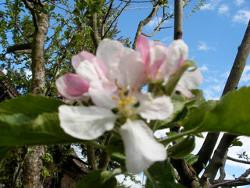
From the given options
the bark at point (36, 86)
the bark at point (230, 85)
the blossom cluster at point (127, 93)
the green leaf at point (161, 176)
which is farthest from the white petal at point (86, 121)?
the bark at point (36, 86)

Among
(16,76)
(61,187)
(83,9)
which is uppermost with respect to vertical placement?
(83,9)

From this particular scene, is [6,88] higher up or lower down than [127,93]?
lower down

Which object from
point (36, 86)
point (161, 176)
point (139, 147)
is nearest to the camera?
point (139, 147)

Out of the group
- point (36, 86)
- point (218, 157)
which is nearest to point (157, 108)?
point (218, 157)

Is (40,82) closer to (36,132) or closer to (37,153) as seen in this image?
(37,153)

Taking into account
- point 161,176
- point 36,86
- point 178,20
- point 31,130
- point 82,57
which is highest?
point 178,20

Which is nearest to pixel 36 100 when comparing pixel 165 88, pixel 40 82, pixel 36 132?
pixel 36 132

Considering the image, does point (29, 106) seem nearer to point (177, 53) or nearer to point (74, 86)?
point (74, 86)

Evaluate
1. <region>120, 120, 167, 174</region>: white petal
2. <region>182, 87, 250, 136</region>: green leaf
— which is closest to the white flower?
<region>120, 120, 167, 174</region>: white petal

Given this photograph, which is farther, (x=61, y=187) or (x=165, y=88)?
(x=61, y=187)
